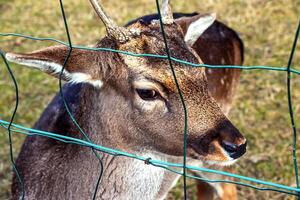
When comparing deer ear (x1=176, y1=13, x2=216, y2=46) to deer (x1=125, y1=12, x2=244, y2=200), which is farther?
deer (x1=125, y1=12, x2=244, y2=200)

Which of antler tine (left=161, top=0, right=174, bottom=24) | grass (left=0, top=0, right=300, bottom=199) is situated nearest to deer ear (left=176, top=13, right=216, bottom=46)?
antler tine (left=161, top=0, right=174, bottom=24)

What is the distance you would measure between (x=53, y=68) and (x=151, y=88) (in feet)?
1.43

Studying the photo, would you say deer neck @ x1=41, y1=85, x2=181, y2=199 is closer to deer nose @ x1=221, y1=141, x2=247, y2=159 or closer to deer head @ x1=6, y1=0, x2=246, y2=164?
deer head @ x1=6, y1=0, x2=246, y2=164

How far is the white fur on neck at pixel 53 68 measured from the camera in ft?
7.40

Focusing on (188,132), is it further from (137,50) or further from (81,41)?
(81,41)

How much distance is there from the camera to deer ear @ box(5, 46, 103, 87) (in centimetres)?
228

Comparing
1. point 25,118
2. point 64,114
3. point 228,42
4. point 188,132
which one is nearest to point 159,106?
point 188,132

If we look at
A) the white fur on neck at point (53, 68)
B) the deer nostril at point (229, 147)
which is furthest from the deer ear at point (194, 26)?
the deer nostril at point (229, 147)

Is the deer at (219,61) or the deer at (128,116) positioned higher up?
the deer at (219,61)

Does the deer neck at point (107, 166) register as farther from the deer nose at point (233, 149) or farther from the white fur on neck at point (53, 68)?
the deer nose at point (233, 149)

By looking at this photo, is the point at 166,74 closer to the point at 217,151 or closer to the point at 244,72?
the point at 217,151

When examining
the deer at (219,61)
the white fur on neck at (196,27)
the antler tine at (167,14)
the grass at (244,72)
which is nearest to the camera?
the antler tine at (167,14)

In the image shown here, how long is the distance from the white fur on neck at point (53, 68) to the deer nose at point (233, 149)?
67 cm

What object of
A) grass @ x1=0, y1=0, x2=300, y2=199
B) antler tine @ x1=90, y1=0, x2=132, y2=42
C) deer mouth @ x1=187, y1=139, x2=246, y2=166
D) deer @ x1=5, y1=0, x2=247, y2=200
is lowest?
deer mouth @ x1=187, y1=139, x2=246, y2=166
